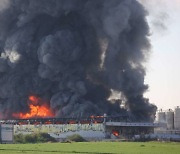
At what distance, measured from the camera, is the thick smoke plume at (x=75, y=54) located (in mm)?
137000

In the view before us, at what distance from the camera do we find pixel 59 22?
145 metres

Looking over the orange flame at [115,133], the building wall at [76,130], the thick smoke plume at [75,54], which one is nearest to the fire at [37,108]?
the thick smoke plume at [75,54]

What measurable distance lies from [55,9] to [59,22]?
6.31 meters

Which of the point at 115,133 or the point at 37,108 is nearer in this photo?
the point at 115,133

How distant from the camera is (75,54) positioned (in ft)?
457

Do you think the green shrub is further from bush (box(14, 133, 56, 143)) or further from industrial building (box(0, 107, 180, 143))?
industrial building (box(0, 107, 180, 143))

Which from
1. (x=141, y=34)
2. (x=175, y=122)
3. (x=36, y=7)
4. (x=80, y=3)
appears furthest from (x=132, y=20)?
(x=175, y=122)

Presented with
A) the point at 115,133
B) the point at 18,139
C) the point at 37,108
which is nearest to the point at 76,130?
the point at 115,133

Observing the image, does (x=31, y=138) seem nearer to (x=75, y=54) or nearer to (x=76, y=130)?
(x=76, y=130)

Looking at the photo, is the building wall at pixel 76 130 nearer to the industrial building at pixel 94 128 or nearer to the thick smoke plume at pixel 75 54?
the industrial building at pixel 94 128

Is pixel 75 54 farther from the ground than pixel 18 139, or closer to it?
farther from the ground

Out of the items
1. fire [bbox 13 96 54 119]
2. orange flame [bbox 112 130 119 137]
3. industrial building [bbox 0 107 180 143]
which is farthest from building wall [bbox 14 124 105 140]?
fire [bbox 13 96 54 119]

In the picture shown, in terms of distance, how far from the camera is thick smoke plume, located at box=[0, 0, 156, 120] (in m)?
137

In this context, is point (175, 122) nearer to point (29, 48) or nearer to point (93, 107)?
point (93, 107)
